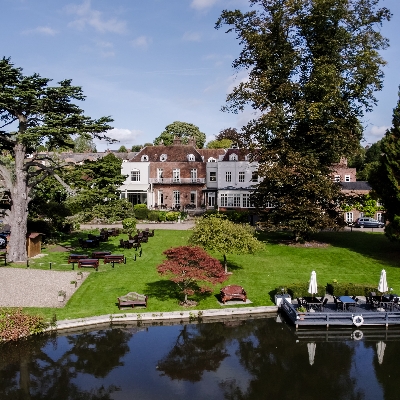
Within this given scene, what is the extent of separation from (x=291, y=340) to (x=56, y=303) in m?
11.0

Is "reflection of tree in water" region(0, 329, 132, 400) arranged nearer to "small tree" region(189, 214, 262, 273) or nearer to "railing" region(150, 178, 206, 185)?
"small tree" region(189, 214, 262, 273)

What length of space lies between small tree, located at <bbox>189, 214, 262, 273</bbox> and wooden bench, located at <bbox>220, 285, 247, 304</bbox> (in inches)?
140

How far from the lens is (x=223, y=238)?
24328mm

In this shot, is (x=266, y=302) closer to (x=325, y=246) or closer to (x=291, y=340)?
(x=291, y=340)

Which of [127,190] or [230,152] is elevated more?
[230,152]

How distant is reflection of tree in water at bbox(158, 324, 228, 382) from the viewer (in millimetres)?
14164

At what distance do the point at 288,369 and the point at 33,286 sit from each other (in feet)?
46.9

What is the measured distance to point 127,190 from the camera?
187ft

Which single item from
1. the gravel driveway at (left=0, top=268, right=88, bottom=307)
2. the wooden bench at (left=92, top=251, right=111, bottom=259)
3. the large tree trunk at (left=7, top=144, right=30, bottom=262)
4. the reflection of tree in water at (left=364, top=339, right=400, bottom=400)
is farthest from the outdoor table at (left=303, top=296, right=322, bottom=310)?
the large tree trunk at (left=7, top=144, right=30, bottom=262)

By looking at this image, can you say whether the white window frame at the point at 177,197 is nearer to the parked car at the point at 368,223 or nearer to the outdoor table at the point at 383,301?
the parked car at the point at 368,223

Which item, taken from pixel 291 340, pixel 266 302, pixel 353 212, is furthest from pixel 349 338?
pixel 353 212

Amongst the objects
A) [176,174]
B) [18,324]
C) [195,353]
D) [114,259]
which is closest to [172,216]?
[176,174]

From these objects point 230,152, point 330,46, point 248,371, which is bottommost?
point 248,371

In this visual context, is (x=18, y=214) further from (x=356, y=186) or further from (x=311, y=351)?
(x=356, y=186)
